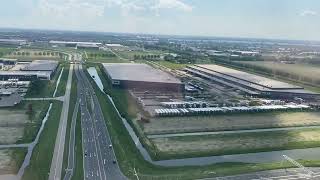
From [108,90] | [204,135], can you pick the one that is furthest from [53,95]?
[204,135]

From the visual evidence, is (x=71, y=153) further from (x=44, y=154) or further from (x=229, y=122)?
(x=229, y=122)

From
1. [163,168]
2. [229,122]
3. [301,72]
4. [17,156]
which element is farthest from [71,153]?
[301,72]

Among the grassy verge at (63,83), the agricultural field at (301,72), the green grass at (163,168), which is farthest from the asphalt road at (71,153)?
the agricultural field at (301,72)

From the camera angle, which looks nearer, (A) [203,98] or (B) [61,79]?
(A) [203,98]

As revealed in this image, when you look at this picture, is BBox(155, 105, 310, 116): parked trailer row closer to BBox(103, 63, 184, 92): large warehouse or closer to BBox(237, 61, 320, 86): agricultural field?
BBox(237, 61, 320, 86): agricultural field

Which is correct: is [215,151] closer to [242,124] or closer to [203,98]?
[242,124]
